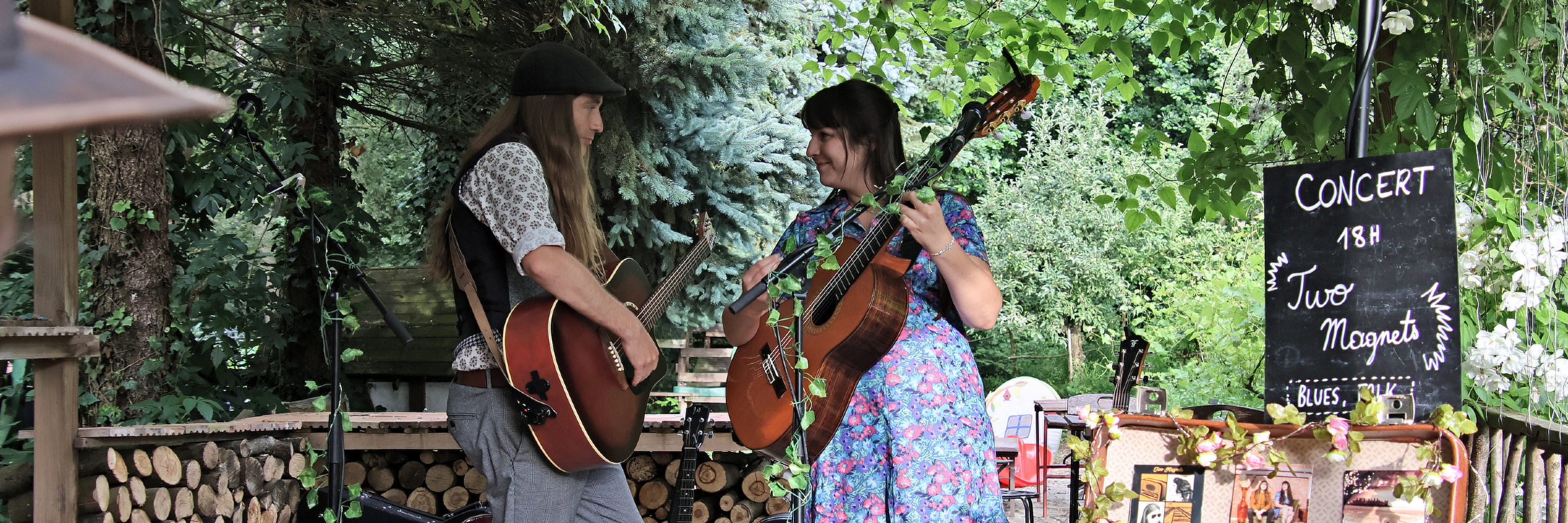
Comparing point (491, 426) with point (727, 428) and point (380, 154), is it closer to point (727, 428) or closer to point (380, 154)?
point (727, 428)

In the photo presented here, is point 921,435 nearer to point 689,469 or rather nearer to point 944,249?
point 944,249

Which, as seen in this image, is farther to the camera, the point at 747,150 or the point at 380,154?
the point at 380,154

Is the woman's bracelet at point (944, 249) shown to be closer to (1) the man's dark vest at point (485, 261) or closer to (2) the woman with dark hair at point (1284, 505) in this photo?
(2) the woman with dark hair at point (1284, 505)

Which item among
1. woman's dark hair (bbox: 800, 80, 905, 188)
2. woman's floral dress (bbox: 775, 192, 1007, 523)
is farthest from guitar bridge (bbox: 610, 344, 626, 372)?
woman's dark hair (bbox: 800, 80, 905, 188)

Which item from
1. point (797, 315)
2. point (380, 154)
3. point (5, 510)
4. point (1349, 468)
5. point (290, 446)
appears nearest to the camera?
point (1349, 468)

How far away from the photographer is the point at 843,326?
6.57 feet

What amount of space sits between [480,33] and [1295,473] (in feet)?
16.8

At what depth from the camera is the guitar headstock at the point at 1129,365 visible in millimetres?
4629

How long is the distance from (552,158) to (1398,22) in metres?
1.68

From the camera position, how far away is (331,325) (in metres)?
2.56

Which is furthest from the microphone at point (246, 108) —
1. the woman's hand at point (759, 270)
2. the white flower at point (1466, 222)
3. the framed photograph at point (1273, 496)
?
the white flower at point (1466, 222)

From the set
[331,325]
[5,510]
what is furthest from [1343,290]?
[5,510]

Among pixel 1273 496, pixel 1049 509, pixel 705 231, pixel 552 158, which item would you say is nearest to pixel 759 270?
pixel 552 158

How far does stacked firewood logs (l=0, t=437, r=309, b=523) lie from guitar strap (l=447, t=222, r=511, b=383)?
1.09 m
